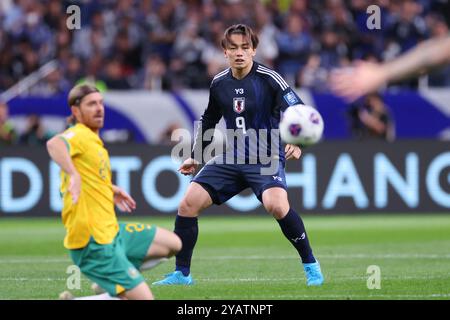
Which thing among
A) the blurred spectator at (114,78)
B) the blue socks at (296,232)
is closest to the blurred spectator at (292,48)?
the blurred spectator at (114,78)

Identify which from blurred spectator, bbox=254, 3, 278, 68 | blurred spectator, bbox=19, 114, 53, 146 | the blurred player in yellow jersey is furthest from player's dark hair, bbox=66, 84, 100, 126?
blurred spectator, bbox=254, 3, 278, 68

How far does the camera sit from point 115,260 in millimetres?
7746

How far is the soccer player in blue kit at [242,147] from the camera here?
32.8ft

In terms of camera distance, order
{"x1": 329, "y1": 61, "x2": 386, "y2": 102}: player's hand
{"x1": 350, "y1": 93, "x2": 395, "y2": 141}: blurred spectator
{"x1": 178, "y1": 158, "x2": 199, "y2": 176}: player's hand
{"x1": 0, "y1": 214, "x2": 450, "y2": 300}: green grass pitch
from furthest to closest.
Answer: {"x1": 350, "y1": 93, "x2": 395, "y2": 141}: blurred spectator
{"x1": 178, "y1": 158, "x2": 199, "y2": 176}: player's hand
{"x1": 0, "y1": 214, "x2": 450, "y2": 300}: green grass pitch
{"x1": 329, "y1": 61, "x2": 386, "y2": 102}: player's hand

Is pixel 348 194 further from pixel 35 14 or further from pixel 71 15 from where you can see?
pixel 35 14

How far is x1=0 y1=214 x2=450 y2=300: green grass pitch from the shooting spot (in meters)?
9.45

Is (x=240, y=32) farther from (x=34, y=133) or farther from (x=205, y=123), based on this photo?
(x=34, y=133)

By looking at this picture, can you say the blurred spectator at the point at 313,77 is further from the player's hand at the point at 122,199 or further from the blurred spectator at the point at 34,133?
the player's hand at the point at 122,199

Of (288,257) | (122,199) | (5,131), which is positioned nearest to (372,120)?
(5,131)

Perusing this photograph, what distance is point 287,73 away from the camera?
67.9 feet

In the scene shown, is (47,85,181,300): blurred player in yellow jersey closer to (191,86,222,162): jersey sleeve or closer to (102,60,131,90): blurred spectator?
(191,86,222,162): jersey sleeve

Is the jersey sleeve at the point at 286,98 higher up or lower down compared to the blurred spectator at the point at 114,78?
lower down

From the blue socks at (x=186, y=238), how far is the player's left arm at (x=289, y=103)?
3.88 ft
